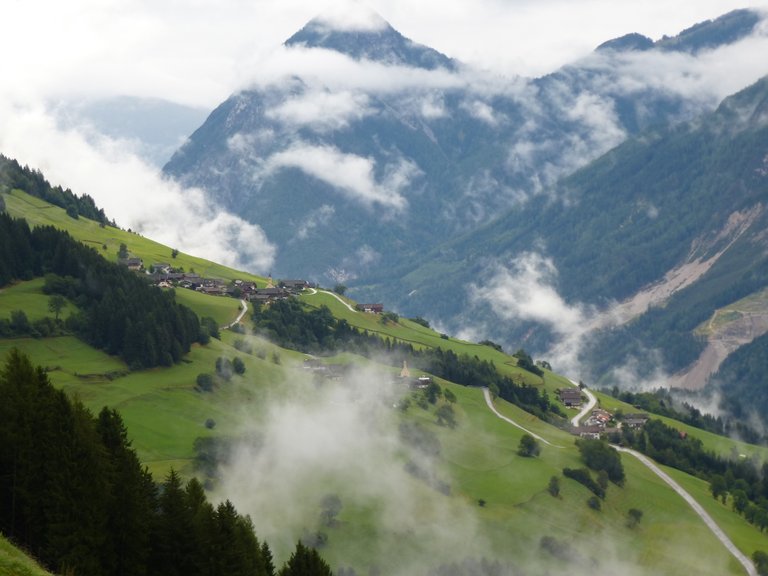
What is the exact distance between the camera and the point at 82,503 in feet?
221

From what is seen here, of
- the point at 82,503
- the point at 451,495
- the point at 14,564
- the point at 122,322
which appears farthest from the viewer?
the point at 122,322

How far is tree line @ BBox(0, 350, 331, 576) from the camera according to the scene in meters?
66.8

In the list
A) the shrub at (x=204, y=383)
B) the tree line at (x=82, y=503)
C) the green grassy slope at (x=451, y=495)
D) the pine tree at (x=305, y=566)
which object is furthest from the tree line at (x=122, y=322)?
the tree line at (x=82, y=503)

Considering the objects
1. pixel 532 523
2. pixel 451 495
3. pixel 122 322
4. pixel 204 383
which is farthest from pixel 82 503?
pixel 122 322

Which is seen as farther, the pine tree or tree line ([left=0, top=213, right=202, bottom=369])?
tree line ([left=0, top=213, right=202, bottom=369])

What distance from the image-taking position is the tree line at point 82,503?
66750 mm

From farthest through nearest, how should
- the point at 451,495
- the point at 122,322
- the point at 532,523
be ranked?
the point at 122,322 → the point at 451,495 → the point at 532,523

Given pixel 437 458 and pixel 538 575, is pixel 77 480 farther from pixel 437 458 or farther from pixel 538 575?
pixel 437 458

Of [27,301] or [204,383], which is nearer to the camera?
[204,383]

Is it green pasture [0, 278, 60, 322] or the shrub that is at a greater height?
green pasture [0, 278, 60, 322]

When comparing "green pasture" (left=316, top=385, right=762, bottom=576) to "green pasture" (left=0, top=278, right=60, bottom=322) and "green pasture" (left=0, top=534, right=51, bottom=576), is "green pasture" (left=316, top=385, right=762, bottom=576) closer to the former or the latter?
"green pasture" (left=0, top=278, right=60, bottom=322)

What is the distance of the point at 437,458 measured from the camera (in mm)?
190125

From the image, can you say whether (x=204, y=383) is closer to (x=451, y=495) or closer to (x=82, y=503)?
(x=451, y=495)

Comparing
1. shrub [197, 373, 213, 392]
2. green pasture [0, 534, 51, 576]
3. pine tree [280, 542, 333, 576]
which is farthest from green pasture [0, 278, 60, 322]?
green pasture [0, 534, 51, 576]
